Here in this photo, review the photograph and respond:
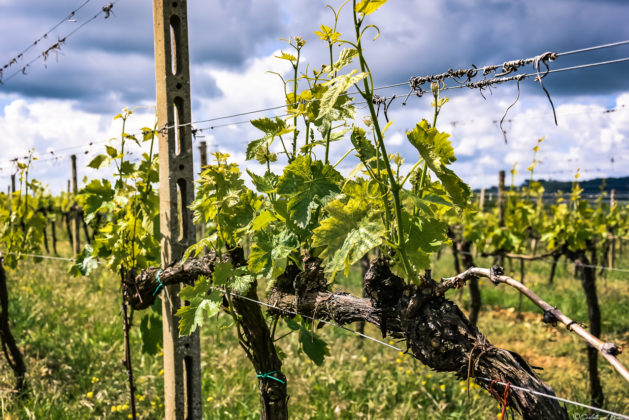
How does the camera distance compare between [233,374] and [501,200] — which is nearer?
[233,374]

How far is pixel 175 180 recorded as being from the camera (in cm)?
302

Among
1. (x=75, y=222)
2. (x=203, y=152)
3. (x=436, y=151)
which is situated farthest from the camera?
(x=75, y=222)

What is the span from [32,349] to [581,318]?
8272 millimetres

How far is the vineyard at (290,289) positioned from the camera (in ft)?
5.04

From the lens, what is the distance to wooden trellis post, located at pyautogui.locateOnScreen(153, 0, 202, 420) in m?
3.01

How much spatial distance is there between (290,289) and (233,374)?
3.24m

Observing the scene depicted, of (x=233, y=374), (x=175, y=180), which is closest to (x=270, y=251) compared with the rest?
(x=175, y=180)

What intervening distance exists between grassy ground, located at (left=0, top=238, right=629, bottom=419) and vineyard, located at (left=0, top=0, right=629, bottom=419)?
26mm

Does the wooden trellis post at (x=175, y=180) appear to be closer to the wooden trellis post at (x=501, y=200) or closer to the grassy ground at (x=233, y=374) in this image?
the grassy ground at (x=233, y=374)

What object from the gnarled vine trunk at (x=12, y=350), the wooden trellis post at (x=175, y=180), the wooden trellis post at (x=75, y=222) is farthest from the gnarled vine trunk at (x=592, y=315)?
the wooden trellis post at (x=75, y=222)

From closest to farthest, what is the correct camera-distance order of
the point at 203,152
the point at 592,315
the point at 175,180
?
the point at 175,180
the point at 592,315
the point at 203,152

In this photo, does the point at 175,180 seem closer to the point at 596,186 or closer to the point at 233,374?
the point at 233,374

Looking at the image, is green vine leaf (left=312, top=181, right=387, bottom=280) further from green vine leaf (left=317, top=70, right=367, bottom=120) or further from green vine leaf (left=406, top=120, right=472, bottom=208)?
green vine leaf (left=317, top=70, right=367, bottom=120)

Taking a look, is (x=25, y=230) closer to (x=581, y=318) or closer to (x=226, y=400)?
(x=226, y=400)
